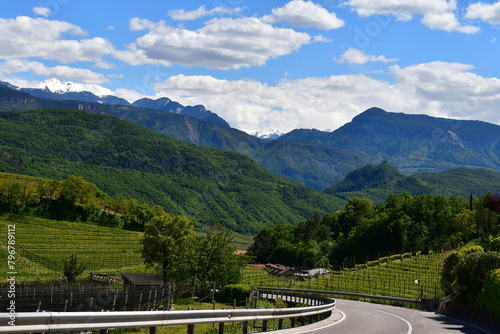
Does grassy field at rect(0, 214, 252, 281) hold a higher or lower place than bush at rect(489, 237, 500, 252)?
lower

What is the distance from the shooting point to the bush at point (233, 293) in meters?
48.9

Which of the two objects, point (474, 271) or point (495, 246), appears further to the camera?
point (495, 246)

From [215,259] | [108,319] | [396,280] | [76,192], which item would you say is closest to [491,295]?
[108,319]

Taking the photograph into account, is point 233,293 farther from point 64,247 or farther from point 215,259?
point 64,247

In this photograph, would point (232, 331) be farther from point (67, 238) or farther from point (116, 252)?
point (67, 238)

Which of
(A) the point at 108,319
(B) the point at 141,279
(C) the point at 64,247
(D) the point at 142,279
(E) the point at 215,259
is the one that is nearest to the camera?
(A) the point at 108,319

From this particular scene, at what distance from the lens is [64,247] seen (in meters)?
101

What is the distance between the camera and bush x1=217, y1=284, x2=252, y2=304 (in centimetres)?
4891

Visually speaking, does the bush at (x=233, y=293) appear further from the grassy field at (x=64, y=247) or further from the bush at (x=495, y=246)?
the grassy field at (x=64, y=247)

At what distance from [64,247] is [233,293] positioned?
6123 centimetres

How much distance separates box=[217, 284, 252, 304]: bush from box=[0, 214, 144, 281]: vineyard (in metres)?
31.5

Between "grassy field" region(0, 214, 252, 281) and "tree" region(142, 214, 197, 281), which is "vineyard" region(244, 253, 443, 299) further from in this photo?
"grassy field" region(0, 214, 252, 281)

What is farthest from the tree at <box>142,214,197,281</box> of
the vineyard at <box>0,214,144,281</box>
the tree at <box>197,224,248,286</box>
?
the vineyard at <box>0,214,144,281</box>

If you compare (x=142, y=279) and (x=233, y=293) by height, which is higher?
(x=233, y=293)
